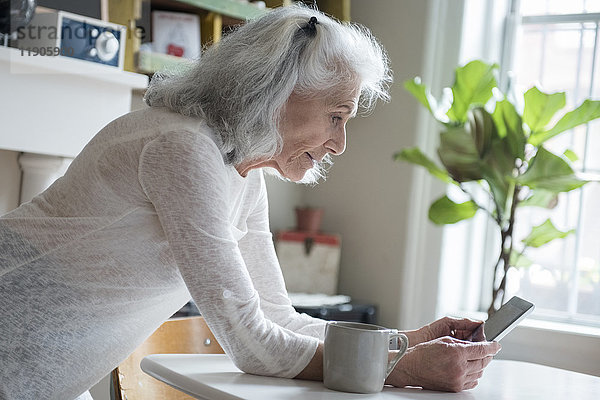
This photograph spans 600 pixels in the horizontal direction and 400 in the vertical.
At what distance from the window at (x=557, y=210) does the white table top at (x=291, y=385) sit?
5.33ft

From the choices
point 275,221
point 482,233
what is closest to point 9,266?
point 275,221

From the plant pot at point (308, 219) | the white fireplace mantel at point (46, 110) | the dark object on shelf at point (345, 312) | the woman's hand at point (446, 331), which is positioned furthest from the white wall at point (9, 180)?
the woman's hand at point (446, 331)

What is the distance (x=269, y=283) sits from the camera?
1.40 m

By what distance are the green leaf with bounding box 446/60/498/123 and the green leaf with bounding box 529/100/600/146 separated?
0.71 ft

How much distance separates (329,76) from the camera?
4.10ft

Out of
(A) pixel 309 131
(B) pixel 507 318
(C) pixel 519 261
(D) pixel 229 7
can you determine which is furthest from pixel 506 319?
(D) pixel 229 7

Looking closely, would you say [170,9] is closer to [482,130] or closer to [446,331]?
[482,130]

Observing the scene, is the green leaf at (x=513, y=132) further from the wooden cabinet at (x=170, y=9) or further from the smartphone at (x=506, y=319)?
the smartphone at (x=506, y=319)

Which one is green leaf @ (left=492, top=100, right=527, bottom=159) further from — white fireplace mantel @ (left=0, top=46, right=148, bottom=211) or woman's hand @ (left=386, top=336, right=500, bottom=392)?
woman's hand @ (left=386, top=336, right=500, bottom=392)

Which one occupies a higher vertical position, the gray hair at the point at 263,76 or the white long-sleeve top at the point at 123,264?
the gray hair at the point at 263,76

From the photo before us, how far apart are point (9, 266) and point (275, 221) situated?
2005 millimetres

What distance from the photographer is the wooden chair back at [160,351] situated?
51.7 inches

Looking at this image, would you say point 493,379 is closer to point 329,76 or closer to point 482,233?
point 329,76

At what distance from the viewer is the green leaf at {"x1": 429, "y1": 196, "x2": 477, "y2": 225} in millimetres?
2594
